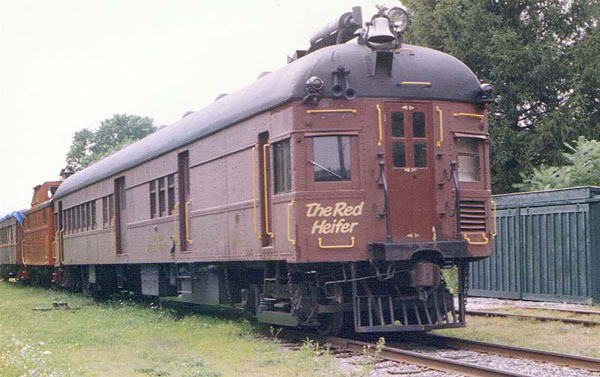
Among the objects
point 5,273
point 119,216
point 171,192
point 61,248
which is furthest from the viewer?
point 5,273

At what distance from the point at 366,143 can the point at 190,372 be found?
345cm

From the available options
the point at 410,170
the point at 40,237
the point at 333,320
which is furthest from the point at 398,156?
the point at 40,237

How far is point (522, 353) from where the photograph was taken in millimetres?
9008

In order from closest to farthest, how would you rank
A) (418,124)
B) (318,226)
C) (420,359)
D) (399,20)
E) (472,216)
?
(420,359)
(318,226)
(418,124)
(472,216)
(399,20)

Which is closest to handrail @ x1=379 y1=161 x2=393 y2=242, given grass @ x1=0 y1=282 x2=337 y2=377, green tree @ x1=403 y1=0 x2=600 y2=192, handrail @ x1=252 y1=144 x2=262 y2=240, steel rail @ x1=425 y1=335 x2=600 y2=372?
steel rail @ x1=425 y1=335 x2=600 y2=372

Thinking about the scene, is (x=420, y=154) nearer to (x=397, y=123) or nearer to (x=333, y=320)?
(x=397, y=123)

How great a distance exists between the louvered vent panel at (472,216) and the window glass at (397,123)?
3.82ft

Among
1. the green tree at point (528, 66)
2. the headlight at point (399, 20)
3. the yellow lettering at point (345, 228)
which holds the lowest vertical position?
the yellow lettering at point (345, 228)

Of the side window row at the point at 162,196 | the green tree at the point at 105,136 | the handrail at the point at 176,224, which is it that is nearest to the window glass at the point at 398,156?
the handrail at the point at 176,224

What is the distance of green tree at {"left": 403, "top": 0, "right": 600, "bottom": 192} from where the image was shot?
97.0ft

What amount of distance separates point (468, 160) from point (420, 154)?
76 centimetres

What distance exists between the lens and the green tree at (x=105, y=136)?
78.1 m

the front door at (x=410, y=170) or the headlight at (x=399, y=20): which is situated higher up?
the headlight at (x=399, y=20)

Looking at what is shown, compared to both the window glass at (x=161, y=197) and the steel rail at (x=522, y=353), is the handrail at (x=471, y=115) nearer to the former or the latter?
the steel rail at (x=522, y=353)
